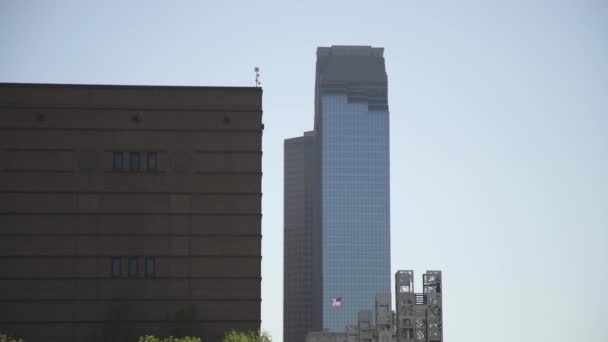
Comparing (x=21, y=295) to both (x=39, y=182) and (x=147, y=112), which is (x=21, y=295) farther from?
(x=147, y=112)

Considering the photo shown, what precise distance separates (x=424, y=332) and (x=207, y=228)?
135 ft

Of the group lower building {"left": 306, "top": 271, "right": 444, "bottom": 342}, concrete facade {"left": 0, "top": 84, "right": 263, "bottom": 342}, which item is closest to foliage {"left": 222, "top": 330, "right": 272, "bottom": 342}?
concrete facade {"left": 0, "top": 84, "right": 263, "bottom": 342}

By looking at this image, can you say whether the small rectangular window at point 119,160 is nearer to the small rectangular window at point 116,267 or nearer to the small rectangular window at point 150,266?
the small rectangular window at point 116,267

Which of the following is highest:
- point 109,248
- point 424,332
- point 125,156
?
point 125,156

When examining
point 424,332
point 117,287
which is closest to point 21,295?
point 117,287

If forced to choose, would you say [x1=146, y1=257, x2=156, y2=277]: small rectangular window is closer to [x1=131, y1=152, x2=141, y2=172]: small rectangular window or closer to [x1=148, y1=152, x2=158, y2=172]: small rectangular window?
[x1=148, y1=152, x2=158, y2=172]: small rectangular window

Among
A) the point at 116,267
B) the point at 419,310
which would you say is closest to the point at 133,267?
the point at 116,267

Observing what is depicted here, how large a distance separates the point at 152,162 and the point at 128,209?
435 centimetres

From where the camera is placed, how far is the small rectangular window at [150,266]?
101m

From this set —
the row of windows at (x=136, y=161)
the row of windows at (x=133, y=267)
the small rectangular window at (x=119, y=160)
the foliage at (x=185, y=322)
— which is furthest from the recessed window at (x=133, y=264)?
the small rectangular window at (x=119, y=160)

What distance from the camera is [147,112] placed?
338 ft

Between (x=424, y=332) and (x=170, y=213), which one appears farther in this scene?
(x=424, y=332)

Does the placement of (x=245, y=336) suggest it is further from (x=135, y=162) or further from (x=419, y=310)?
(x=419, y=310)

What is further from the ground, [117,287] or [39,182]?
[39,182]
